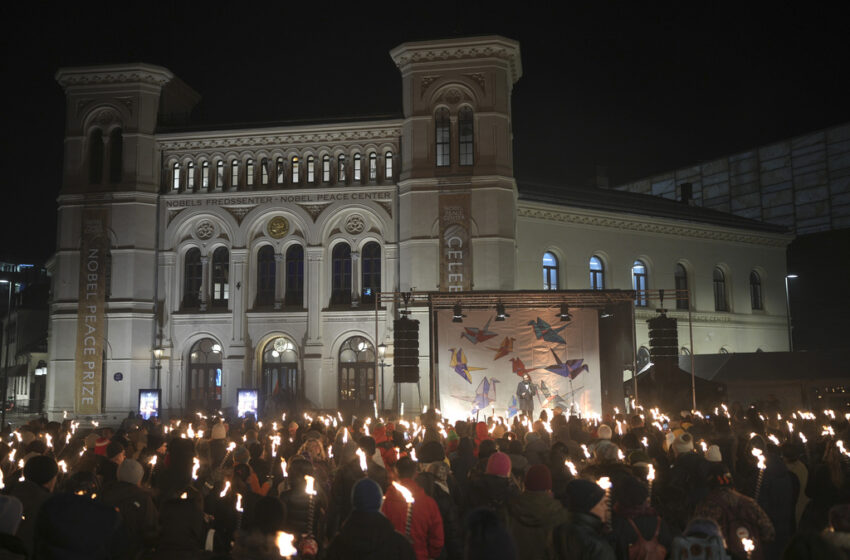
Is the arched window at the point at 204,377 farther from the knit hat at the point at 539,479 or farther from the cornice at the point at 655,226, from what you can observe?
the knit hat at the point at 539,479

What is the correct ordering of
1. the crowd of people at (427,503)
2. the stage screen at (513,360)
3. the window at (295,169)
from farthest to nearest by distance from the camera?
1. the window at (295,169)
2. the stage screen at (513,360)
3. the crowd of people at (427,503)

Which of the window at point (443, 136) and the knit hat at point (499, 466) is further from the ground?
the window at point (443, 136)

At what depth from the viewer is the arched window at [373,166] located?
34.0 metres

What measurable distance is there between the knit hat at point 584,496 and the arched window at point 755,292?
1608 inches

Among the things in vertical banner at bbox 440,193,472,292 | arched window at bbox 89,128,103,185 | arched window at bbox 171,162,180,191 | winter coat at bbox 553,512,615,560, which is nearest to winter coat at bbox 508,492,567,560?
winter coat at bbox 553,512,615,560

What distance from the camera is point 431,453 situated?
9.05m

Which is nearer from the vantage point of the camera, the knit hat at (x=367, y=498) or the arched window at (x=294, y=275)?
the knit hat at (x=367, y=498)

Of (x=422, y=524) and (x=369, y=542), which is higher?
(x=369, y=542)

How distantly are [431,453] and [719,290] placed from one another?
36.9 meters

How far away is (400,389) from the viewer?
103 feet

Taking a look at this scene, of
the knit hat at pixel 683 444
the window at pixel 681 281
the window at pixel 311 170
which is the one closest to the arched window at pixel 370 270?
the window at pixel 311 170

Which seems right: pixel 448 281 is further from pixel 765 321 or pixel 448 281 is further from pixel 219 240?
pixel 765 321

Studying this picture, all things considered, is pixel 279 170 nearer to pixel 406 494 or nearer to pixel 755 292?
pixel 755 292

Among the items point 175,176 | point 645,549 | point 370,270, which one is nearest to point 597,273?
point 370,270
